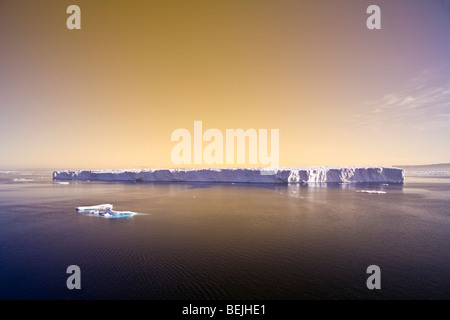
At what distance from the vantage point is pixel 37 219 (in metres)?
12.0

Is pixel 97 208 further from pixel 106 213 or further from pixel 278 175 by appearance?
pixel 278 175

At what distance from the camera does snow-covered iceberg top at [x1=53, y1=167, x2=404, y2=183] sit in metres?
35.8

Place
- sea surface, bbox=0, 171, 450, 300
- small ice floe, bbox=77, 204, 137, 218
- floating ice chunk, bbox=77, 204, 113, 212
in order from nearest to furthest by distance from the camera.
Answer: sea surface, bbox=0, 171, 450, 300
small ice floe, bbox=77, 204, 137, 218
floating ice chunk, bbox=77, 204, 113, 212

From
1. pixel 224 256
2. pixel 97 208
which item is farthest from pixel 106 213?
pixel 224 256

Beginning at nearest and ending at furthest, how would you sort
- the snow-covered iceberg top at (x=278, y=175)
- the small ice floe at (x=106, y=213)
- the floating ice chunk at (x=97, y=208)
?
the small ice floe at (x=106, y=213)
the floating ice chunk at (x=97, y=208)
the snow-covered iceberg top at (x=278, y=175)

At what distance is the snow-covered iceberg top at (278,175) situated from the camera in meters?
35.8

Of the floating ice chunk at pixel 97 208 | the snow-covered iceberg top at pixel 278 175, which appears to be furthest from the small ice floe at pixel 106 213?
the snow-covered iceberg top at pixel 278 175

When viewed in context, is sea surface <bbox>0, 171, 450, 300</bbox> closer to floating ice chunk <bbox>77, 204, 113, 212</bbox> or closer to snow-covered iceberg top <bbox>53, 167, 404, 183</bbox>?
floating ice chunk <bbox>77, 204, 113, 212</bbox>

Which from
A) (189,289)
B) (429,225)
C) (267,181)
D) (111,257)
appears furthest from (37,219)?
(267,181)

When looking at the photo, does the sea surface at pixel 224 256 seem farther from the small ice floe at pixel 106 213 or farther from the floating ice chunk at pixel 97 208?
the floating ice chunk at pixel 97 208

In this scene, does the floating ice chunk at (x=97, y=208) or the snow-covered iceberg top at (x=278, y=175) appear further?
the snow-covered iceberg top at (x=278, y=175)

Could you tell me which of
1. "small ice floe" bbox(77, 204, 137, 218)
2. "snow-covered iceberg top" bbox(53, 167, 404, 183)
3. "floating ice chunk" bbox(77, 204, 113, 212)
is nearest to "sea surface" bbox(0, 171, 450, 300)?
"small ice floe" bbox(77, 204, 137, 218)

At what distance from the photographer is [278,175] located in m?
Result: 35.8
